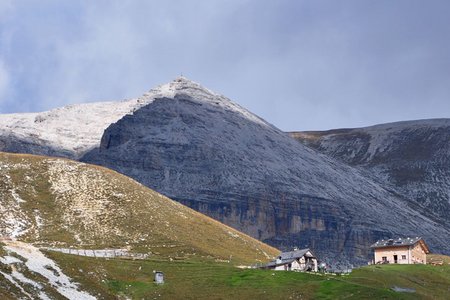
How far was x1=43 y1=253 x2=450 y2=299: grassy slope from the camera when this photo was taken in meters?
82.9

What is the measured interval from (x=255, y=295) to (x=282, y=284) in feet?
17.1

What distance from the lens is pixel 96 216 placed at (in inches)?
4985

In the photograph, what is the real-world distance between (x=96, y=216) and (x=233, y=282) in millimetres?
43007

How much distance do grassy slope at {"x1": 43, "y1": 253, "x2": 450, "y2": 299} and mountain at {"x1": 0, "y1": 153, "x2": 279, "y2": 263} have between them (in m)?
16.7

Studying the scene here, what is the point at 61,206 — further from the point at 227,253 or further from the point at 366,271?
the point at 366,271

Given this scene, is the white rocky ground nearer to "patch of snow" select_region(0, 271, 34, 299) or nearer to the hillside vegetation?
"patch of snow" select_region(0, 271, 34, 299)

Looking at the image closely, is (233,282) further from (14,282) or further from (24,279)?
(14,282)

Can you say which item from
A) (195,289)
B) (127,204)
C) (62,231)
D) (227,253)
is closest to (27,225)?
(62,231)

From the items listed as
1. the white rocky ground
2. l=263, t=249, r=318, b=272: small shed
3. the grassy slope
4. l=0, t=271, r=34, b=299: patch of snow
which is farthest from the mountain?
l=0, t=271, r=34, b=299: patch of snow

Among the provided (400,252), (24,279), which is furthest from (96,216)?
(24,279)

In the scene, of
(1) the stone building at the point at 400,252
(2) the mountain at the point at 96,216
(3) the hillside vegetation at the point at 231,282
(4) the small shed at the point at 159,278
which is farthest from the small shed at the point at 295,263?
(4) the small shed at the point at 159,278

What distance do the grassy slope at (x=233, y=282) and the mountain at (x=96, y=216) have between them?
1673 centimetres

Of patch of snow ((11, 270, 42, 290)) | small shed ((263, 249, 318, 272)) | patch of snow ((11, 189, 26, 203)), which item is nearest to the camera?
patch of snow ((11, 270, 42, 290))

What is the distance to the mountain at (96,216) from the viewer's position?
383 ft
